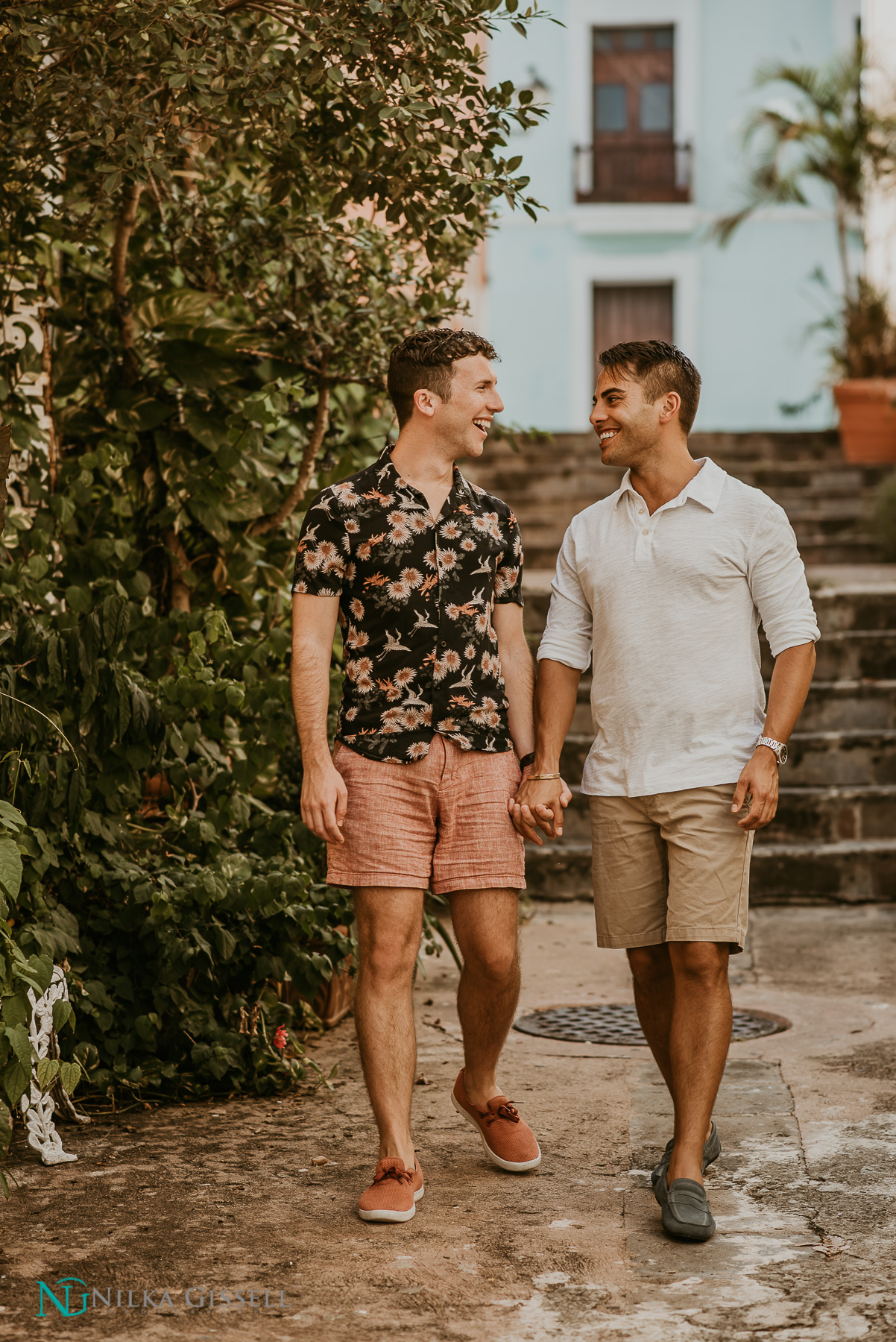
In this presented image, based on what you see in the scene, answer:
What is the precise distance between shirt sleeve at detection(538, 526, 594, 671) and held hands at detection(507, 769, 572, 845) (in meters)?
0.31

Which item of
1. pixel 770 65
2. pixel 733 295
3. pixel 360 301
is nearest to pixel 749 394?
pixel 733 295

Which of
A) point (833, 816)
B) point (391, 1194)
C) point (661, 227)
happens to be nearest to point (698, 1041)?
point (391, 1194)

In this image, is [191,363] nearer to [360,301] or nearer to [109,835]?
[360,301]

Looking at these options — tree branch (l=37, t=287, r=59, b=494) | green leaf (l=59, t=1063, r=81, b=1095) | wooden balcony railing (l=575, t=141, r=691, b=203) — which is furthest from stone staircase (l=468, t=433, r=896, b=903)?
wooden balcony railing (l=575, t=141, r=691, b=203)

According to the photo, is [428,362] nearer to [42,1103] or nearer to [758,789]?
[758,789]

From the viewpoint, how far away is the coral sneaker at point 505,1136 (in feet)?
12.1

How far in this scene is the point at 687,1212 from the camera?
3250 millimetres

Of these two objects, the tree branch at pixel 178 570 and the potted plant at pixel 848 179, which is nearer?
the tree branch at pixel 178 570

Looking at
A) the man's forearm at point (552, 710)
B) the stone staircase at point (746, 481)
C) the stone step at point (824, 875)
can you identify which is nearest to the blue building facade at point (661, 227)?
the stone staircase at point (746, 481)

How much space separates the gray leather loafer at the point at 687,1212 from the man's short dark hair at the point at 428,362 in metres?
1.79

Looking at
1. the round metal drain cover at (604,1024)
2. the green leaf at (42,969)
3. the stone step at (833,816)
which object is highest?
the green leaf at (42,969)

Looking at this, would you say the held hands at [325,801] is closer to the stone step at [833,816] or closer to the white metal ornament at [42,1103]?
the white metal ornament at [42,1103]

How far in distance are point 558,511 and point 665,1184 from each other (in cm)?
887

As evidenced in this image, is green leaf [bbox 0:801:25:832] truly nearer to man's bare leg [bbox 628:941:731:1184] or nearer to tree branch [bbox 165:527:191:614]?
man's bare leg [bbox 628:941:731:1184]
